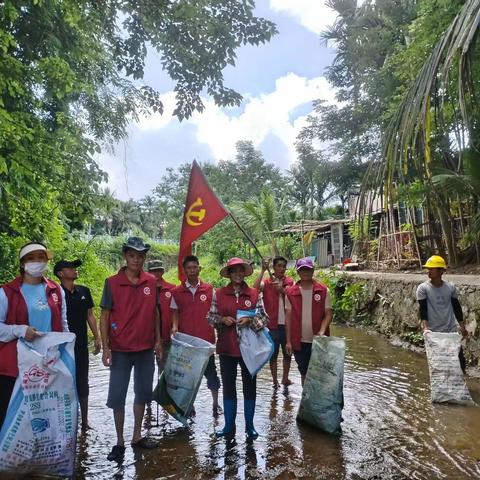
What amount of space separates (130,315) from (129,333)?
147mm

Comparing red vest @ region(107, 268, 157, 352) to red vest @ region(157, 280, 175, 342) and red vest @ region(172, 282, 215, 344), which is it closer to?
red vest @ region(172, 282, 215, 344)

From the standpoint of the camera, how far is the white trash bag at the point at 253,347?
4.17 metres

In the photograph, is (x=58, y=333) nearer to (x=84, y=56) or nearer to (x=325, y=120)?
(x=84, y=56)

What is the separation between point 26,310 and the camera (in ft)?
11.2

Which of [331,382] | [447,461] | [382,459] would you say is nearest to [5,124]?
[331,382]

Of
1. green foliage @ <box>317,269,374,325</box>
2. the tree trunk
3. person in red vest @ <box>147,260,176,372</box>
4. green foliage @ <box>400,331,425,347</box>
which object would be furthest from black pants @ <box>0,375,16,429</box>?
the tree trunk

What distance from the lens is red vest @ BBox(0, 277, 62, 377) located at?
331 centimetres

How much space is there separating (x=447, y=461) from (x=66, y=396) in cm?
291

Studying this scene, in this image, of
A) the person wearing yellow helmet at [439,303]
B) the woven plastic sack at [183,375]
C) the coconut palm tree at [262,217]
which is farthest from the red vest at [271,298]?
the coconut palm tree at [262,217]

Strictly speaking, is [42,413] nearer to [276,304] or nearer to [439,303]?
[276,304]

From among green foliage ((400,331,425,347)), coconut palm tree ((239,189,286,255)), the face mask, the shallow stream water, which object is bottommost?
the shallow stream water

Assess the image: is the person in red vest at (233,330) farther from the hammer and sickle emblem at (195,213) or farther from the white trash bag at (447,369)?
the white trash bag at (447,369)

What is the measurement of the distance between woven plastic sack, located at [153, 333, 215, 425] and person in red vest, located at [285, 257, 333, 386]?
1.04m

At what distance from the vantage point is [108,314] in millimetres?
4062
